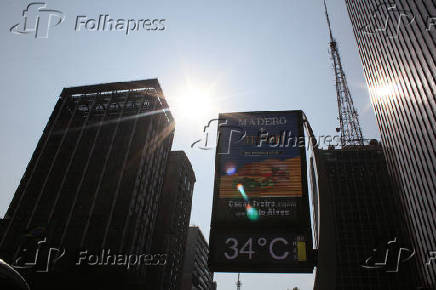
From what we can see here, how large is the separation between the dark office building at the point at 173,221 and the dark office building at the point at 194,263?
2294 centimetres

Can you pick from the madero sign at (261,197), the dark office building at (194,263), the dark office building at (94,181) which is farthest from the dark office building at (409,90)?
the dark office building at (194,263)

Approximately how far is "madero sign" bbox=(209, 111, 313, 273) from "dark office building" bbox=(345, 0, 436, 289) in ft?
164

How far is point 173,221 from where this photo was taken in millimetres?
106688

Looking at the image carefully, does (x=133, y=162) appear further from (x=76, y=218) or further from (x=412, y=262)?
(x=412, y=262)

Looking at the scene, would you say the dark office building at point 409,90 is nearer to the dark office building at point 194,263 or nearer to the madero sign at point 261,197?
the madero sign at point 261,197

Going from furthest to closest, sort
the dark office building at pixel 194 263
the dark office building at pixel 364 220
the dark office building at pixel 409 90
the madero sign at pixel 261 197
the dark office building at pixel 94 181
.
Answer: the dark office building at pixel 194 263, the dark office building at pixel 364 220, the dark office building at pixel 94 181, the dark office building at pixel 409 90, the madero sign at pixel 261 197

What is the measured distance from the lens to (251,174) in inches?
423

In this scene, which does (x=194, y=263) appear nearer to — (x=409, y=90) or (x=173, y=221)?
(x=173, y=221)

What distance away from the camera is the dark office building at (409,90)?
51.6 metres

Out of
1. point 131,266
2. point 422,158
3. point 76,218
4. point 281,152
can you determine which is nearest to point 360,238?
point 422,158

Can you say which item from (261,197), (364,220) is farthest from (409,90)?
(364,220)

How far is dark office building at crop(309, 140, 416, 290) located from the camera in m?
105

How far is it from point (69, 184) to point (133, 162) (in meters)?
19.3

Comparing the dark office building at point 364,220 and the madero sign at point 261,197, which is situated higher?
the dark office building at point 364,220
